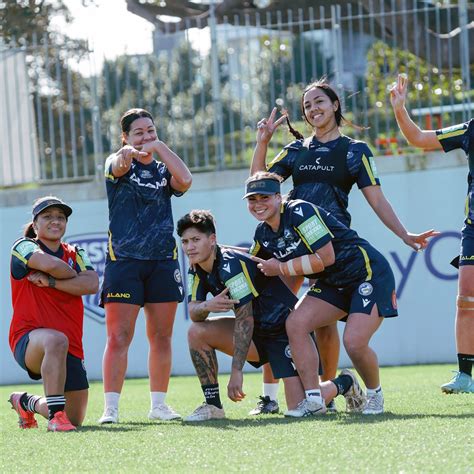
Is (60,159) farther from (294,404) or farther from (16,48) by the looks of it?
(294,404)

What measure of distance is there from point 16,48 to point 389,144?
13.3ft

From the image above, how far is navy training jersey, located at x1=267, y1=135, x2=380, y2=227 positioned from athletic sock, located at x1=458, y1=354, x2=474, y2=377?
1154mm

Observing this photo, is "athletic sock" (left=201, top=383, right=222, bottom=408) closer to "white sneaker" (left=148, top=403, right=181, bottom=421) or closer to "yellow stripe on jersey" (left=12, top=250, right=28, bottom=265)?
"white sneaker" (left=148, top=403, right=181, bottom=421)

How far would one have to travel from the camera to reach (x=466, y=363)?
707 cm

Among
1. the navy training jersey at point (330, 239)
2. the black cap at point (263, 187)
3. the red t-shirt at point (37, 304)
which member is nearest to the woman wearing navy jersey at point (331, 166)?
the navy training jersey at point (330, 239)

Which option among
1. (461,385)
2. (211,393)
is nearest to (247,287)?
(211,393)

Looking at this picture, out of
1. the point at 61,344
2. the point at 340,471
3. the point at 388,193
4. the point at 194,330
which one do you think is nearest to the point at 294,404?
the point at 194,330

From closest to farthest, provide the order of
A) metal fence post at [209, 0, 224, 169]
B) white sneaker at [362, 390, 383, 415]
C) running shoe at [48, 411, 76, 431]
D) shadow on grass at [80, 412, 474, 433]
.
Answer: shadow on grass at [80, 412, 474, 433] → running shoe at [48, 411, 76, 431] → white sneaker at [362, 390, 383, 415] → metal fence post at [209, 0, 224, 169]

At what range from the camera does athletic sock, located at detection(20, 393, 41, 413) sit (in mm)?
6559

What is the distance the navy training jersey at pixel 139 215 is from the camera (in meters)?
6.81

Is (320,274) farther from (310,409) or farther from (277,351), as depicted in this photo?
(310,409)

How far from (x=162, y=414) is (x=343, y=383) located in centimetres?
112

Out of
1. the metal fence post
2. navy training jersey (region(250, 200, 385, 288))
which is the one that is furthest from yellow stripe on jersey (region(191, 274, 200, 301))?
the metal fence post

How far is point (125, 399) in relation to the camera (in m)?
8.84
